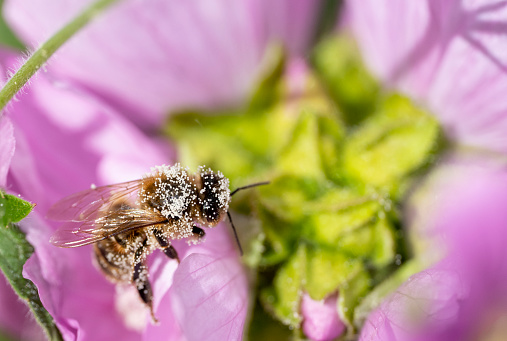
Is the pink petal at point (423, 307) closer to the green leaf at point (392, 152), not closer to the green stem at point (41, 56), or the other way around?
the green leaf at point (392, 152)

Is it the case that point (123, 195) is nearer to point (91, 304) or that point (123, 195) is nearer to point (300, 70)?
point (91, 304)

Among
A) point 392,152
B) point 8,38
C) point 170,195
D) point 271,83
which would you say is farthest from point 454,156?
point 8,38

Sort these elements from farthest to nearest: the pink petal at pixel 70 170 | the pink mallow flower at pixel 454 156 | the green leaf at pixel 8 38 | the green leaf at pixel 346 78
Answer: the green leaf at pixel 8 38
the green leaf at pixel 346 78
the pink petal at pixel 70 170
the pink mallow flower at pixel 454 156

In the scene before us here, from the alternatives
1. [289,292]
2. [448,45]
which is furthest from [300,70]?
[289,292]

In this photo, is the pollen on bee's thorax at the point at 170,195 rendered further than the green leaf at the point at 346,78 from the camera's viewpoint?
No

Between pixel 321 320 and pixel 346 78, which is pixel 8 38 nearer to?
pixel 346 78

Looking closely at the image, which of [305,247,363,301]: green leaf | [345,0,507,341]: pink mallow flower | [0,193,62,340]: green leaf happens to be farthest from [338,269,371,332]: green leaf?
[0,193,62,340]: green leaf

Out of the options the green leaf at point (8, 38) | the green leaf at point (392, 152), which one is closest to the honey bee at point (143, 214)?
the green leaf at point (392, 152)
